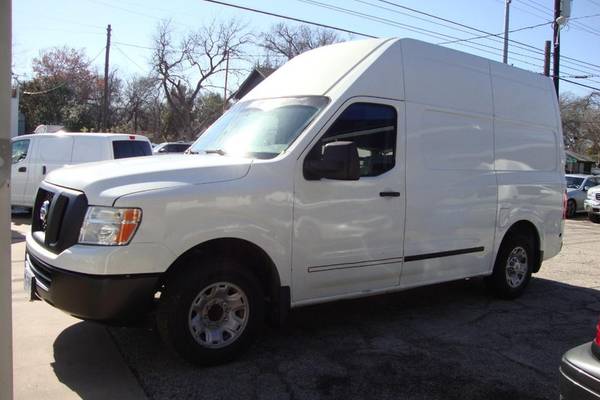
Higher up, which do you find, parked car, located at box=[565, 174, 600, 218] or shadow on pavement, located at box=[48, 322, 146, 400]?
parked car, located at box=[565, 174, 600, 218]

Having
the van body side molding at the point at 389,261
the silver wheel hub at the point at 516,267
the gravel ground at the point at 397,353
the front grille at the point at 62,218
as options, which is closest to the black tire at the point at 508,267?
the silver wheel hub at the point at 516,267

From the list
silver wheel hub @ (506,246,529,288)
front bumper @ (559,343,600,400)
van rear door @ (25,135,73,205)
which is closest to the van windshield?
front bumper @ (559,343,600,400)

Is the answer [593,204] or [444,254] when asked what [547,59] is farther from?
[444,254]

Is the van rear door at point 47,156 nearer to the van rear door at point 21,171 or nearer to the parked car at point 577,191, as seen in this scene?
the van rear door at point 21,171

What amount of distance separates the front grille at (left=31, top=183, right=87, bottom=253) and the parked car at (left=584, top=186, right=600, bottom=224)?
60.3 ft

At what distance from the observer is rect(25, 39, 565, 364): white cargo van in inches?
147

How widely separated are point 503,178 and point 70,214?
4604 millimetres

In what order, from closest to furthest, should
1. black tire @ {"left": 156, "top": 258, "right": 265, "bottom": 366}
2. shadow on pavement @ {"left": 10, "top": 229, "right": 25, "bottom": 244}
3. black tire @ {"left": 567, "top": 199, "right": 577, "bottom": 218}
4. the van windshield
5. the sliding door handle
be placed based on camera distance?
black tire @ {"left": 156, "top": 258, "right": 265, "bottom": 366} → the van windshield → the sliding door handle → shadow on pavement @ {"left": 10, "top": 229, "right": 25, "bottom": 244} → black tire @ {"left": 567, "top": 199, "right": 577, "bottom": 218}

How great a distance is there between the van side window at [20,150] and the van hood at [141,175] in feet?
28.0

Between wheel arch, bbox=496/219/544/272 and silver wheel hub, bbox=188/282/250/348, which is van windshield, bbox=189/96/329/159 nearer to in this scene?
silver wheel hub, bbox=188/282/250/348

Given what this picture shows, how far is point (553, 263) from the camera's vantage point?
947cm

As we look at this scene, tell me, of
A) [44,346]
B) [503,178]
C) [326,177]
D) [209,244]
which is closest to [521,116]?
[503,178]

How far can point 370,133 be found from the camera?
497 cm

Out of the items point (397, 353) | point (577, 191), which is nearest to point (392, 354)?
point (397, 353)
